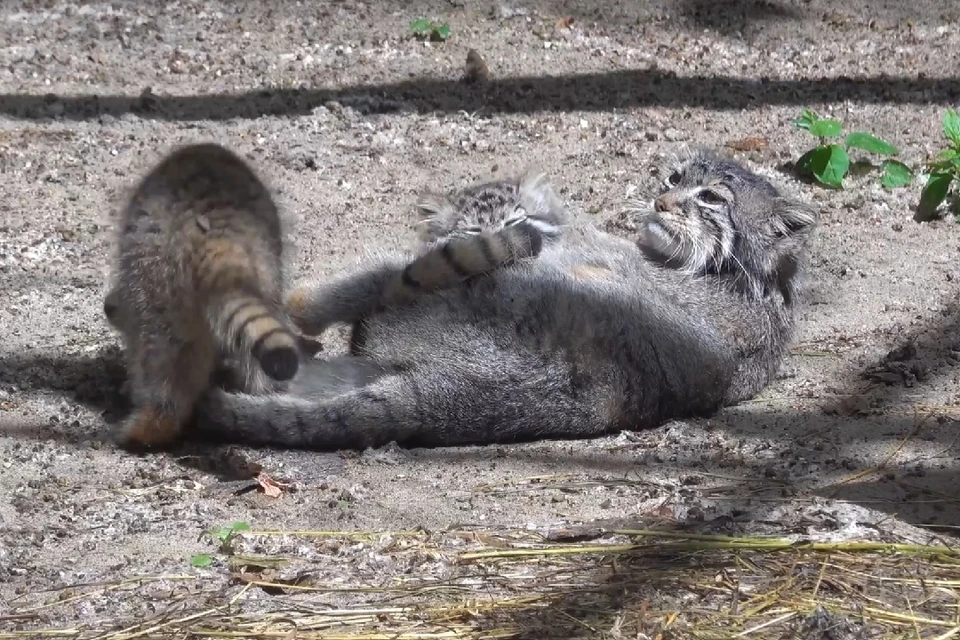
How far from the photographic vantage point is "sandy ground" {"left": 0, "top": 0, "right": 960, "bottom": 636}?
16.2ft

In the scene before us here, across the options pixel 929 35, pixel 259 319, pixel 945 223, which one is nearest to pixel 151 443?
pixel 259 319

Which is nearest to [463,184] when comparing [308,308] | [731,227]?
[308,308]

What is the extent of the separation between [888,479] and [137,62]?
6.57m

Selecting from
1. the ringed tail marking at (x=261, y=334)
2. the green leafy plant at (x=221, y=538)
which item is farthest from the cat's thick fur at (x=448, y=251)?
the green leafy plant at (x=221, y=538)

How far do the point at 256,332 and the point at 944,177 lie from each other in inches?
188

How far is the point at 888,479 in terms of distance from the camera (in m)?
5.23

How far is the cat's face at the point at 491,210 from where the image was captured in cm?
657

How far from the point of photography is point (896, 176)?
27.3ft

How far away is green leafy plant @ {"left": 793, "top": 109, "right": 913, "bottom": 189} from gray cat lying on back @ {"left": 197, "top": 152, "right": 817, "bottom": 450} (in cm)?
184

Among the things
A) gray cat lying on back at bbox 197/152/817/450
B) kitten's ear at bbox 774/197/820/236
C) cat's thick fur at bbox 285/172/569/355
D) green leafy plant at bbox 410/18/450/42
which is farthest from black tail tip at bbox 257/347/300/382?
green leafy plant at bbox 410/18/450/42

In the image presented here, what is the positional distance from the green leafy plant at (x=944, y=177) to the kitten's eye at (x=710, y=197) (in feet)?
6.59

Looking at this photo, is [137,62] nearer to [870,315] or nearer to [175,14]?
[175,14]

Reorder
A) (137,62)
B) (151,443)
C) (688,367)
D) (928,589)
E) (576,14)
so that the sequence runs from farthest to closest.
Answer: (576,14)
(137,62)
(688,367)
(151,443)
(928,589)

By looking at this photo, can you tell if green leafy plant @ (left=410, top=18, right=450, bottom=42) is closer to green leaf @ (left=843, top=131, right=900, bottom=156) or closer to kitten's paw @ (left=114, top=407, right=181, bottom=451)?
green leaf @ (left=843, top=131, right=900, bottom=156)
